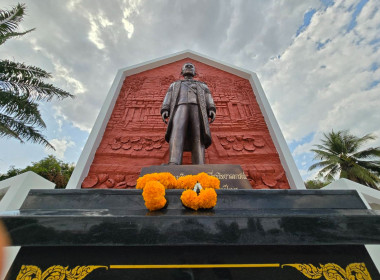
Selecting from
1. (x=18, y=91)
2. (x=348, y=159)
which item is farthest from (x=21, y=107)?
(x=348, y=159)

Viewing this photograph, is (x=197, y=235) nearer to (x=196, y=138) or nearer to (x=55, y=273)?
(x=55, y=273)

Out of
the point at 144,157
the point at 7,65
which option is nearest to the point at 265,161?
the point at 144,157

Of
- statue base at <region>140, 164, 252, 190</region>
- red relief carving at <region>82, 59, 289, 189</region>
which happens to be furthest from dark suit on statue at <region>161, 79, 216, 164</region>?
red relief carving at <region>82, 59, 289, 189</region>

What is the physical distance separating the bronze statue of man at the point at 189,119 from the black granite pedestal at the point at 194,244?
1505mm

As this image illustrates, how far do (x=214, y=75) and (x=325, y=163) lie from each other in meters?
10.9

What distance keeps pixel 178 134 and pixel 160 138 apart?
1692mm

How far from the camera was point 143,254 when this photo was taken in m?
1.37

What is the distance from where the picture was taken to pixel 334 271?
1.32 meters

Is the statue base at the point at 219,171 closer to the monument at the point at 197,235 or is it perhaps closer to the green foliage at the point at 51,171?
the monument at the point at 197,235

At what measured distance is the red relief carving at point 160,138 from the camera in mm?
3896

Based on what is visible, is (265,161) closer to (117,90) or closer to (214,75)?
(214,75)

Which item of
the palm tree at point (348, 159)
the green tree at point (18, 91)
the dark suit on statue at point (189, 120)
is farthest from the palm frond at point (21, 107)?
the palm tree at point (348, 159)

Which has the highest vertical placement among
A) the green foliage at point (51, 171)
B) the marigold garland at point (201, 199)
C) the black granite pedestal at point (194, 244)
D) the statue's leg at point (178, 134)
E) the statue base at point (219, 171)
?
the green foliage at point (51, 171)

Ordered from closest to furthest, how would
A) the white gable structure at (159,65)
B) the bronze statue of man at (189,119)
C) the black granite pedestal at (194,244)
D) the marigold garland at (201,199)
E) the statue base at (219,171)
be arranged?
the black granite pedestal at (194,244)
the marigold garland at (201,199)
the statue base at (219,171)
the bronze statue of man at (189,119)
the white gable structure at (159,65)
